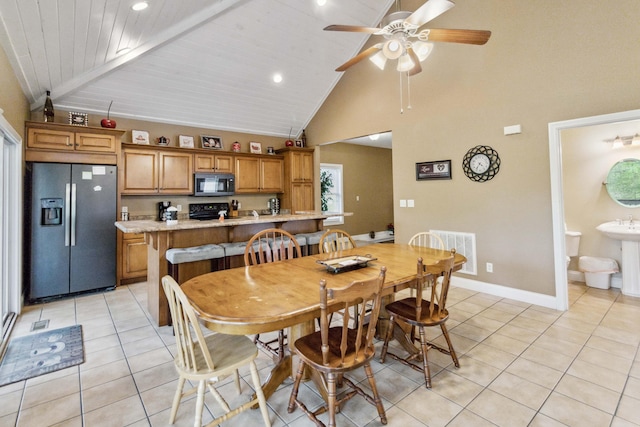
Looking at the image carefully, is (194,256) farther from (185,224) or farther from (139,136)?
(139,136)

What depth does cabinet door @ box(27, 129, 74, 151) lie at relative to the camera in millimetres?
3758

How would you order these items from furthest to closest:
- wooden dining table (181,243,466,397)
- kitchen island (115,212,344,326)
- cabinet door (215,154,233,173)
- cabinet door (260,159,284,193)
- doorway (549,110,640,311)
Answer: cabinet door (260,159,284,193) < cabinet door (215,154,233,173) < doorway (549,110,640,311) < kitchen island (115,212,344,326) < wooden dining table (181,243,466,397)

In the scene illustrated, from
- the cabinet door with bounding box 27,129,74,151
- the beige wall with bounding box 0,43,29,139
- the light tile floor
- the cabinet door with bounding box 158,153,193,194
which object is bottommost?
the light tile floor

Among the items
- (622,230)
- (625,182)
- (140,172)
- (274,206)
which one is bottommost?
(622,230)

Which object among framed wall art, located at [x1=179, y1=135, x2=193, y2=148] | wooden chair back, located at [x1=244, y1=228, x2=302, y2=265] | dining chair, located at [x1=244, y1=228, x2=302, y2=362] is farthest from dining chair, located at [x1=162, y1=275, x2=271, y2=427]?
framed wall art, located at [x1=179, y1=135, x2=193, y2=148]

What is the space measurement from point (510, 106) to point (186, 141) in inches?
199

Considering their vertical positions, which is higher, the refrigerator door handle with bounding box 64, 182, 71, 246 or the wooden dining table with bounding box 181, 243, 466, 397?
the refrigerator door handle with bounding box 64, 182, 71, 246

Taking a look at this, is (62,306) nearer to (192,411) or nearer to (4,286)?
(4,286)

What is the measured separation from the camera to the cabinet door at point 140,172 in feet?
15.3

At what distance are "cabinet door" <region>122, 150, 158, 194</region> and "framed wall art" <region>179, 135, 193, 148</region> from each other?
586 mm

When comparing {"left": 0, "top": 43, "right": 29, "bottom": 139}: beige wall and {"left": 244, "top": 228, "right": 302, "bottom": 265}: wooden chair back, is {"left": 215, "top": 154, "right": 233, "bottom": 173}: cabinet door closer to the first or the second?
{"left": 244, "top": 228, "right": 302, "bottom": 265}: wooden chair back

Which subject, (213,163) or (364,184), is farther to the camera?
(364,184)

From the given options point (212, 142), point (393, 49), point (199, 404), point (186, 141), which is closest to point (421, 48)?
point (393, 49)

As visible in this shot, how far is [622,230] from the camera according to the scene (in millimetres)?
3633
